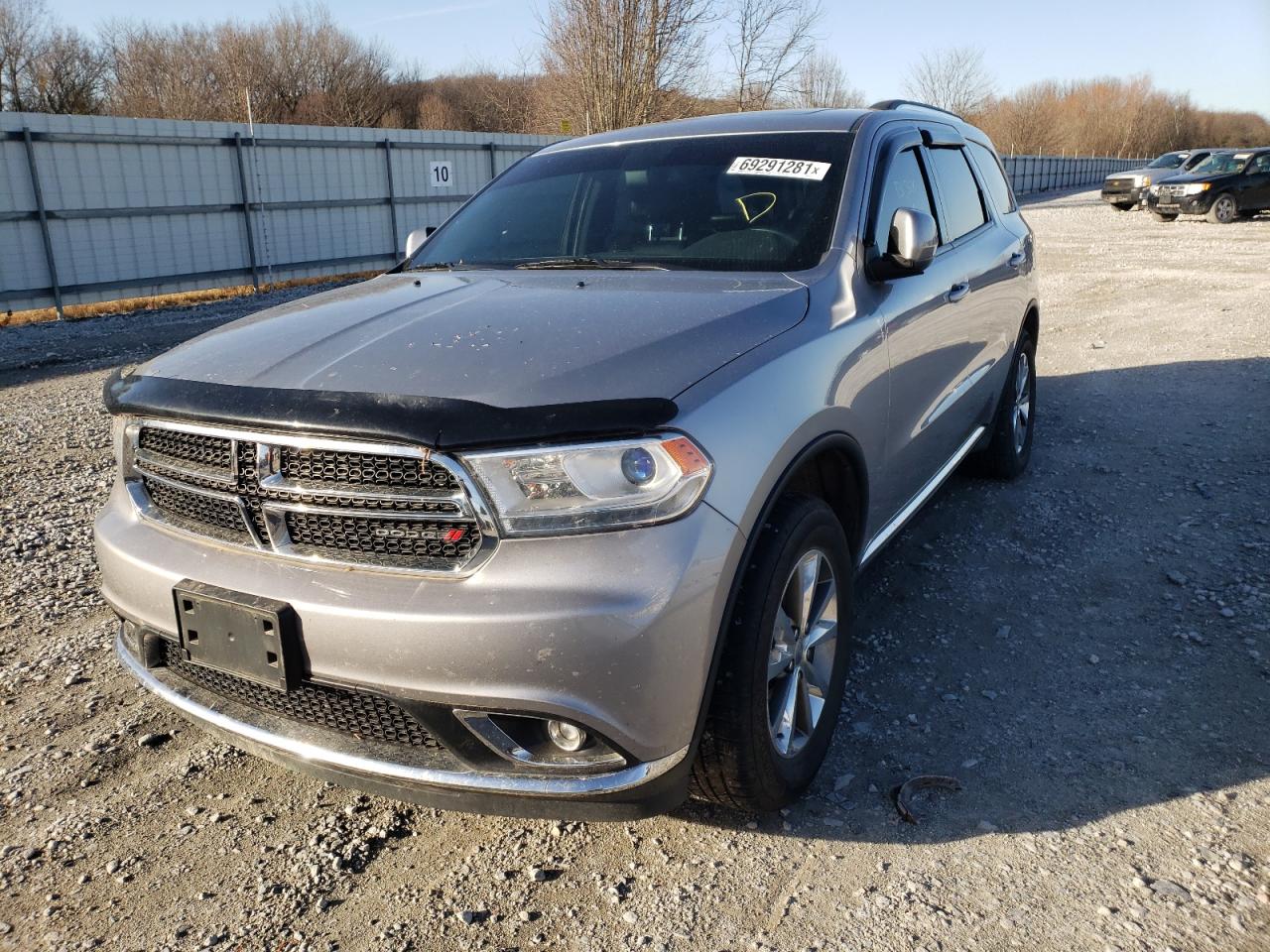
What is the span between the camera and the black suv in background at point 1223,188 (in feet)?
75.7

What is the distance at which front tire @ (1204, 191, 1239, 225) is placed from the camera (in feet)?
76.6

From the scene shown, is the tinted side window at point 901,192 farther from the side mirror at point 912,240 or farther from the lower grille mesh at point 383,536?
the lower grille mesh at point 383,536

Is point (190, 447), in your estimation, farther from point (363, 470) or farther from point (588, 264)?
point (588, 264)

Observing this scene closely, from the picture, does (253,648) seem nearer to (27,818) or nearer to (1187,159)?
(27,818)

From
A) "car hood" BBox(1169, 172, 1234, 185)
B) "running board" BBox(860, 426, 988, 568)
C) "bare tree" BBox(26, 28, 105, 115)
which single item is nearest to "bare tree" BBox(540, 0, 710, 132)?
"car hood" BBox(1169, 172, 1234, 185)

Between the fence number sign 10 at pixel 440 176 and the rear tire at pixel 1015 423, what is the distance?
15936 mm

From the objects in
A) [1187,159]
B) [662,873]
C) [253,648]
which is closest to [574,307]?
[253,648]

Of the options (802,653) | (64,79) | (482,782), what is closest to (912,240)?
(802,653)

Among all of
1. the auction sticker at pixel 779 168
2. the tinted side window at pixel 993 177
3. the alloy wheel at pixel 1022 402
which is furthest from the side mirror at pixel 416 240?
the alloy wheel at pixel 1022 402

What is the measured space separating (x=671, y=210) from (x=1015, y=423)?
2.70m

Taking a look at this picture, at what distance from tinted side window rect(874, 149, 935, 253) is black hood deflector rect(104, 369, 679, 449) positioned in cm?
155

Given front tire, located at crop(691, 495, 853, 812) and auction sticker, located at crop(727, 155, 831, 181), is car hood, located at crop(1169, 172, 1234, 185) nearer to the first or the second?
auction sticker, located at crop(727, 155, 831, 181)

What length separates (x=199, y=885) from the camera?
7.78 feet

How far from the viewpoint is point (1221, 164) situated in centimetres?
2356
